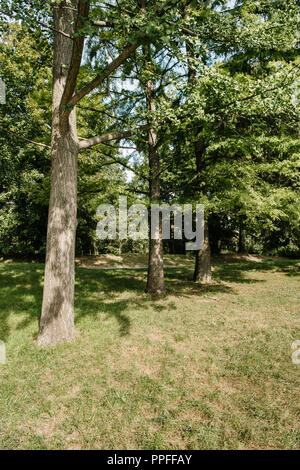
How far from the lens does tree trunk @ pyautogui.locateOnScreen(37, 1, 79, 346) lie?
485 cm

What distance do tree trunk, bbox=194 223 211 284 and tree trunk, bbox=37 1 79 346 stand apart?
267 inches

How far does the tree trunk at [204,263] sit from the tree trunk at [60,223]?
6.77m

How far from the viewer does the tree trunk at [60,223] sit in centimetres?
485

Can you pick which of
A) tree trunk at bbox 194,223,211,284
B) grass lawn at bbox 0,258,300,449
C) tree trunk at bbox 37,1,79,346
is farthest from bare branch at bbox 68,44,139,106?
tree trunk at bbox 194,223,211,284

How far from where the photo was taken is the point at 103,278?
37.2 feet

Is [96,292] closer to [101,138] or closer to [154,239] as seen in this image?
[154,239]

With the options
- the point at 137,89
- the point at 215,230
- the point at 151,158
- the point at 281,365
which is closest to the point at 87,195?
the point at 151,158

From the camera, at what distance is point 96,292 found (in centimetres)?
883

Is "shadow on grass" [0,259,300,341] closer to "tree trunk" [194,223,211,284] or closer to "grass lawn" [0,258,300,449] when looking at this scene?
"grass lawn" [0,258,300,449]

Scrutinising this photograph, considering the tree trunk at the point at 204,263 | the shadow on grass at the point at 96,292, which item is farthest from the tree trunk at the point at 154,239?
the tree trunk at the point at 204,263

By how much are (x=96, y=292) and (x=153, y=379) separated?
5390 millimetres

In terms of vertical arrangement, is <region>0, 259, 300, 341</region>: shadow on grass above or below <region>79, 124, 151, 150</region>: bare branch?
below

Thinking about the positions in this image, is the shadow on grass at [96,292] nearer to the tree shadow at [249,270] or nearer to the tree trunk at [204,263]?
the tree shadow at [249,270]

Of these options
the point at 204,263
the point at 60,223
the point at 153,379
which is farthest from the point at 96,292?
the point at 153,379
